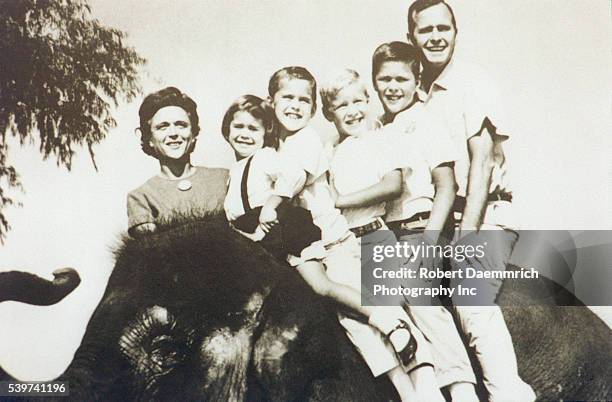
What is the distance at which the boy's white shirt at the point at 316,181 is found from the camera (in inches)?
159

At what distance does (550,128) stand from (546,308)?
1038 millimetres

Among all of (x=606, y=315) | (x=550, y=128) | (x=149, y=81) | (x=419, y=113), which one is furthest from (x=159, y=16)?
(x=606, y=315)

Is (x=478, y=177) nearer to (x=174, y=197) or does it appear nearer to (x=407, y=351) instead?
(x=407, y=351)

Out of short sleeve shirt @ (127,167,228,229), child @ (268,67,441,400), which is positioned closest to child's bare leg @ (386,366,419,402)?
child @ (268,67,441,400)

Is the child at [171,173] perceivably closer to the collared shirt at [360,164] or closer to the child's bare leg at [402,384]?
the collared shirt at [360,164]

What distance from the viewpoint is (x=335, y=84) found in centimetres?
411

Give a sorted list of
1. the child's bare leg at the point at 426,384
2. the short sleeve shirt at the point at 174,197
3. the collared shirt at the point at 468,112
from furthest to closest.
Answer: the short sleeve shirt at the point at 174,197
the collared shirt at the point at 468,112
the child's bare leg at the point at 426,384

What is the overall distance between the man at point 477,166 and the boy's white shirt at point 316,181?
678 mm

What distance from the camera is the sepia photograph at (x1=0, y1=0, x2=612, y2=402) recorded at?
13.0 feet

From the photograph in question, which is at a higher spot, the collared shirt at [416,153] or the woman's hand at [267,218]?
the collared shirt at [416,153]

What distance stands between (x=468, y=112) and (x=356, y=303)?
4.21ft

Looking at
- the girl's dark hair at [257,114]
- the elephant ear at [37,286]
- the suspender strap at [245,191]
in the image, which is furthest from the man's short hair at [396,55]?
the elephant ear at [37,286]

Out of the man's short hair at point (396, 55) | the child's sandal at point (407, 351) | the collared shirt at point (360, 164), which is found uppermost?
the man's short hair at point (396, 55)

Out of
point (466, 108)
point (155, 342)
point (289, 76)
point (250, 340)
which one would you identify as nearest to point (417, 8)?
point (466, 108)
